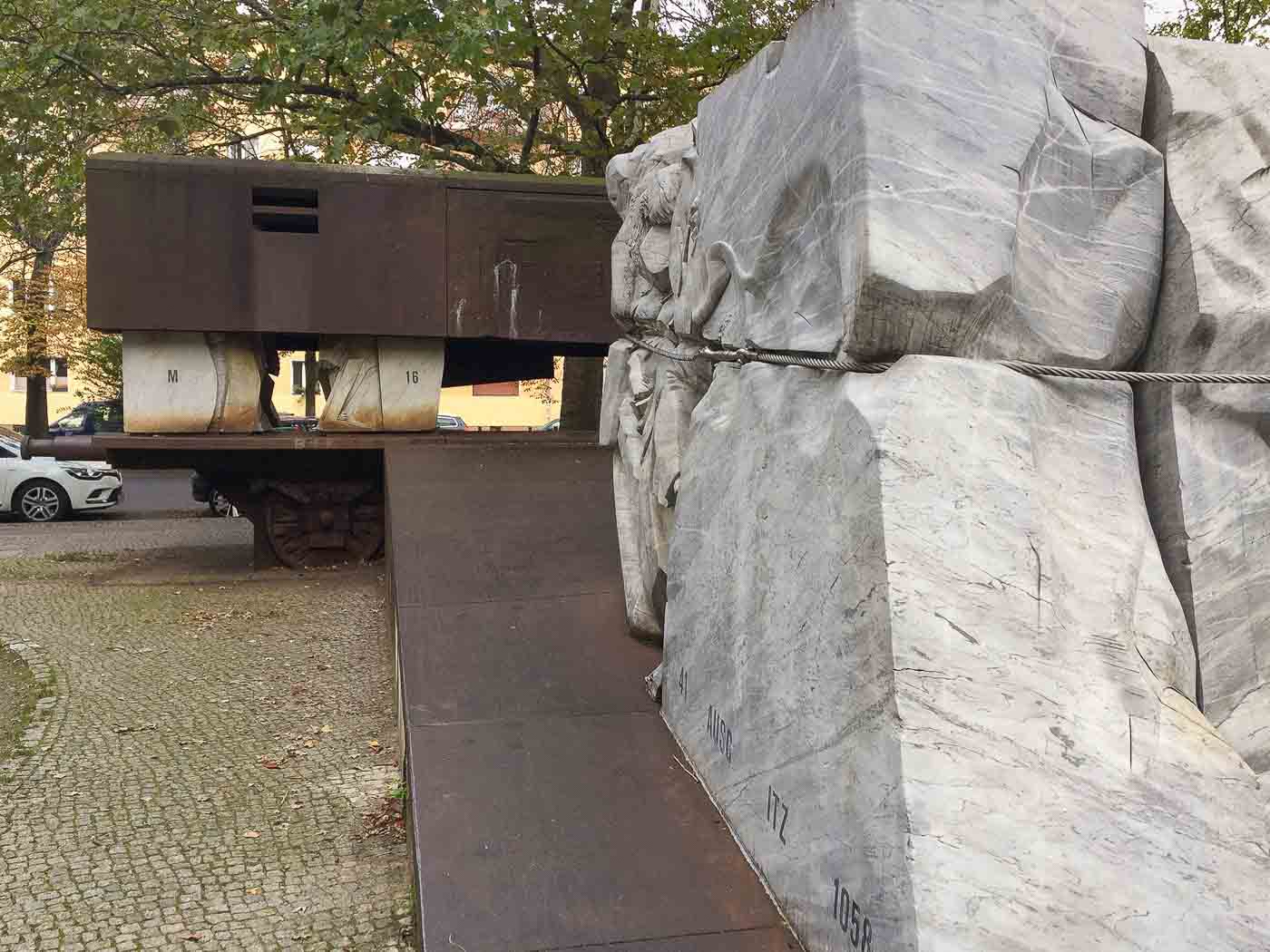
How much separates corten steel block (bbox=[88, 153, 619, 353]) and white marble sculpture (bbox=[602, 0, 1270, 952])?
438cm

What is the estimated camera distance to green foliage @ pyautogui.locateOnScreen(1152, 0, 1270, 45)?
8.30 meters

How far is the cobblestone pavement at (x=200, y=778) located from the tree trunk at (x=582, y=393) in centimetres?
380

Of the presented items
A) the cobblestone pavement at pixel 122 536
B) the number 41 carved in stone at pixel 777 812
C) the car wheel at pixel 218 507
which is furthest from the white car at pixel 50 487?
the number 41 carved in stone at pixel 777 812

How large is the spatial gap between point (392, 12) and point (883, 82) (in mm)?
6545

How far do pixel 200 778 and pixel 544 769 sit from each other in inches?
54.5

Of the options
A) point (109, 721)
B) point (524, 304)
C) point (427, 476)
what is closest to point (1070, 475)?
point (109, 721)

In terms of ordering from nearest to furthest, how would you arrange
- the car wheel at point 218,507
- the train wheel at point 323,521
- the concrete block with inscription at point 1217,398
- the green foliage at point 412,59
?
the concrete block with inscription at point 1217,398 → the train wheel at point 323,521 → the green foliage at point 412,59 → the car wheel at point 218,507

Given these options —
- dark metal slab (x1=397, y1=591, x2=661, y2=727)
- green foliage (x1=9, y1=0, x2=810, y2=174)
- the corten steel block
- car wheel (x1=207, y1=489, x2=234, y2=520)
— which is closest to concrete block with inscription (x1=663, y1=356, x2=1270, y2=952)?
dark metal slab (x1=397, y1=591, x2=661, y2=727)

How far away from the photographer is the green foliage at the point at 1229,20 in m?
8.30

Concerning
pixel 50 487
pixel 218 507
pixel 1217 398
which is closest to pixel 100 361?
pixel 50 487

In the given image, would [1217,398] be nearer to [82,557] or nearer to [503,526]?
[503,526]

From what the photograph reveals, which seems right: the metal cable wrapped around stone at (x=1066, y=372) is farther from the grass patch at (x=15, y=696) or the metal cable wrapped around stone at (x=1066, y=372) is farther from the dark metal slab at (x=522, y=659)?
the grass patch at (x=15, y=696)

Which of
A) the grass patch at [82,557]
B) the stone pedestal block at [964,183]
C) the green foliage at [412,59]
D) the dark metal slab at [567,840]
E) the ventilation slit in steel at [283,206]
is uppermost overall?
the green foliage at [412,59]

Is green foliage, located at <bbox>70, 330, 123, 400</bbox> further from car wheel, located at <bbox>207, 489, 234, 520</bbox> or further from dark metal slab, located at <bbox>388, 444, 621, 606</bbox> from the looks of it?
dark metal slab, located at <bbox>388, 444, 621, 606</bbox>
